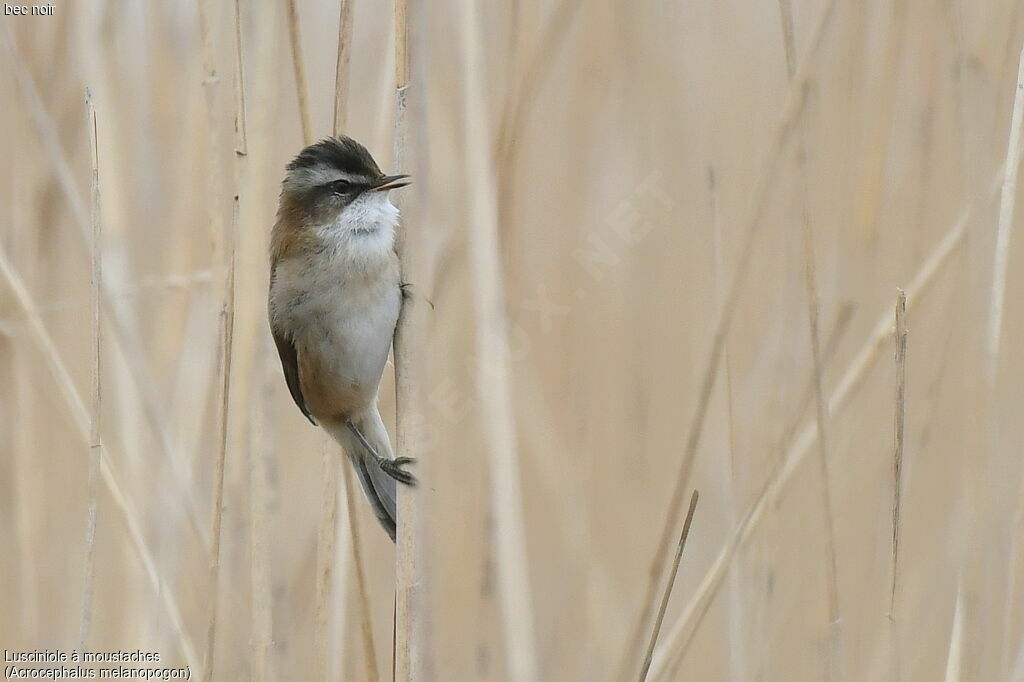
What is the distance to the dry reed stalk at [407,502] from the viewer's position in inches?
55.1

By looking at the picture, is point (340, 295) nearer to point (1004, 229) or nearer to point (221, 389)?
point (221, 389)

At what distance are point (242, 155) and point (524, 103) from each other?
504mm

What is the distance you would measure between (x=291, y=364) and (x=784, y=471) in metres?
0.99

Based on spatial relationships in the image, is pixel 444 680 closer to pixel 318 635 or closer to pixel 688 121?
pixel 318 635

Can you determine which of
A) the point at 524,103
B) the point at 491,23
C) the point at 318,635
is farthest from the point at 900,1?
the point at 318,635

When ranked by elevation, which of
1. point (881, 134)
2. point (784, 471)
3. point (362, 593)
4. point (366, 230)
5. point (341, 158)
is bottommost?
point (362, 593)

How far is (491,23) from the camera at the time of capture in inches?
101

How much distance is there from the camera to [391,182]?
166 centimetres

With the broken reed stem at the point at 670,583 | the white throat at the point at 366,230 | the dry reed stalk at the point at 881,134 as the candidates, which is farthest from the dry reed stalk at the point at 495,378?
the dry reed stalk at the point at 881,134

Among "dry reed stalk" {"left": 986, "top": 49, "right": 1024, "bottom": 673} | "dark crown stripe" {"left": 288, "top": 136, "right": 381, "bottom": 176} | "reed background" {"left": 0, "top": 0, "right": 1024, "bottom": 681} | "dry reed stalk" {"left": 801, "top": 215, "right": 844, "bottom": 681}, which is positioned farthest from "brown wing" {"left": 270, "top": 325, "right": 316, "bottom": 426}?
"dry reed stalk" {"left": 986, "top": 49, "right": 1024, "bottom": 673}

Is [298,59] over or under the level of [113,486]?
over

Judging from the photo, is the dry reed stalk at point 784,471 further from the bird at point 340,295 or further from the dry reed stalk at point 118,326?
the dry reed stalk at point 118,326

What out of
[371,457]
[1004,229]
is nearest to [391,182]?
[371,457]

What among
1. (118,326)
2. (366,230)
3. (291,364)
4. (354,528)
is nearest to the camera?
(354,528)
